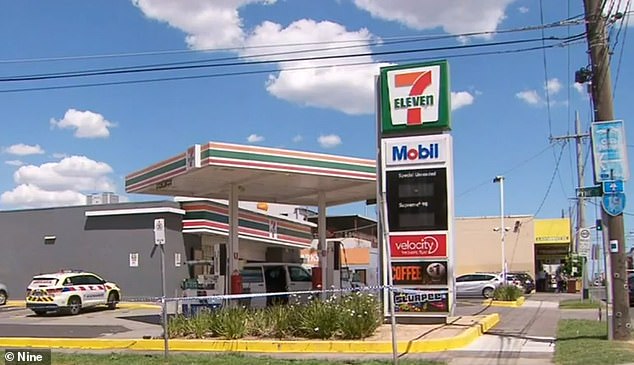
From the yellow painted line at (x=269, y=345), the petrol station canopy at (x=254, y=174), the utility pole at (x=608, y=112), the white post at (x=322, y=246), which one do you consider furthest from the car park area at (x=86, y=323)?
the utility pole at (x=608, y=112)

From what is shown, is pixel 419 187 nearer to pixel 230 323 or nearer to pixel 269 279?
pixel 230 323

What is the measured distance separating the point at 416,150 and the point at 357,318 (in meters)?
4.78

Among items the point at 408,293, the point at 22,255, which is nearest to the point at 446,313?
the point at 408,293

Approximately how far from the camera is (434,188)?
1700 cm

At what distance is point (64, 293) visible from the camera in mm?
26891

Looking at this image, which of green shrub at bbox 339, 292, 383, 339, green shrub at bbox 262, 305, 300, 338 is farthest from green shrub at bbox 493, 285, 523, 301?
green shrub at bbox 262, 305, 300, 338

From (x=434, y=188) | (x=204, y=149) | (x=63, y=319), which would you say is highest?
(x=204, y=149)

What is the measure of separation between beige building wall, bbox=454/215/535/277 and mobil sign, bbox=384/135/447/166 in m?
44.7

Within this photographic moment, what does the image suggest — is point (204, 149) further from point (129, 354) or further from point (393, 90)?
point (129, 354)

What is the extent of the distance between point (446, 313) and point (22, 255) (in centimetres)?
2522

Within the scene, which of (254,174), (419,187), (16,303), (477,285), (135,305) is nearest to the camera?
(419,187)

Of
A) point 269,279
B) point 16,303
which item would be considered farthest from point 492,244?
point 269,279

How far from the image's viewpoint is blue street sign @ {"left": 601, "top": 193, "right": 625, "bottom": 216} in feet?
48.7

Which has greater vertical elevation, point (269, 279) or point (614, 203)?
point (614, 203)
